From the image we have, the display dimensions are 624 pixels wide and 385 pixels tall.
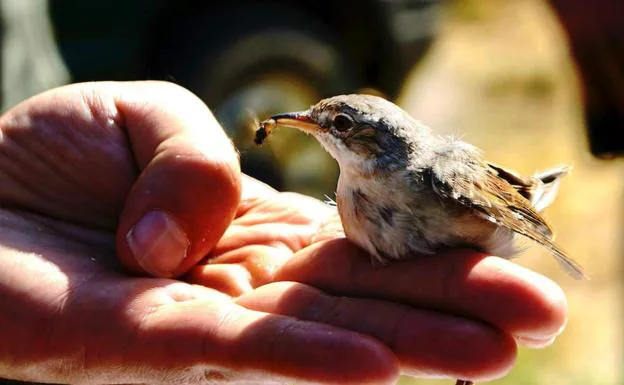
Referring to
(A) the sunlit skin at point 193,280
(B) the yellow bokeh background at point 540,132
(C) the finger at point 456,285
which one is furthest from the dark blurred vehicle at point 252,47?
(C) the finger at point 456,285

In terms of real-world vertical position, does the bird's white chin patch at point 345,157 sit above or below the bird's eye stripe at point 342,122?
below

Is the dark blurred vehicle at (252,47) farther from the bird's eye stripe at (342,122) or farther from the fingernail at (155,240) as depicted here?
the fingernail at (155,240)

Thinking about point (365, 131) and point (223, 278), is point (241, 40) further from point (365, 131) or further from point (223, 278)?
point (223, 278)

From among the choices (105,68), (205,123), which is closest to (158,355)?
(205,123)

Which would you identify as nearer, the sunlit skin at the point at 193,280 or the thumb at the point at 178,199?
the sunlit skin at the point at 193,280

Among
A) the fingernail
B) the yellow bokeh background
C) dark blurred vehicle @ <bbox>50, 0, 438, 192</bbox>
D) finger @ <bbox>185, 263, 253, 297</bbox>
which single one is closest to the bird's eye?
finger @ <bbox>185, 263, 253, 297</bbox>

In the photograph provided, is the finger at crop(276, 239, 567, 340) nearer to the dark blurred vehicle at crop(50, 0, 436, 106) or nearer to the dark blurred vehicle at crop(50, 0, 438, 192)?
the dark blurred vehicle at crop(50, 0, 438, 192)
